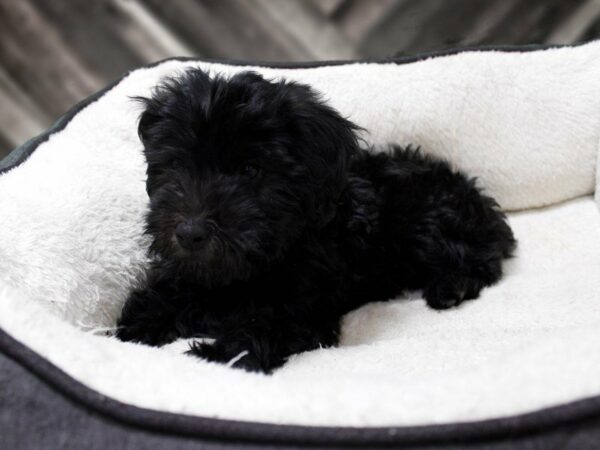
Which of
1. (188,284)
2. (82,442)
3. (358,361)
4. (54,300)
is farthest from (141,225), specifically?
(82,442)

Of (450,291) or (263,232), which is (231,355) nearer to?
(263,232)

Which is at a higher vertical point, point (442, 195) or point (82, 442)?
point (82, 442)

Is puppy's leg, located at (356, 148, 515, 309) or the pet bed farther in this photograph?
puppy's leg, located at (356, 148, 515, 309)

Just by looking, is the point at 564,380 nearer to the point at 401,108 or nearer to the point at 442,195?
the point at 442,195

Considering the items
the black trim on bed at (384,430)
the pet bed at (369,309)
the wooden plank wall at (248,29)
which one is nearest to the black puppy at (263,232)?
the pet bed at (369,309)

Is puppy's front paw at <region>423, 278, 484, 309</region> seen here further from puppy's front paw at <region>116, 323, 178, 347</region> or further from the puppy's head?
puppy's front paw at <region>116, 323, 178, 347</region>

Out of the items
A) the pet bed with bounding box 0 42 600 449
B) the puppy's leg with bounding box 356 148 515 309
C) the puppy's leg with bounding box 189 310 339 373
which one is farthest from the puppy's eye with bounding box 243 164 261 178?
the puppy's leg with bounding box 356 148 515 309
